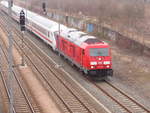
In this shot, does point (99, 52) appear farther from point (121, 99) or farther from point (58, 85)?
point (121, 99)

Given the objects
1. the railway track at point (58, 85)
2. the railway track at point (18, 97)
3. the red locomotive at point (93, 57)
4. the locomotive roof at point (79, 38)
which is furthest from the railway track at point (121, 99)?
the railway track at point (18, 97)

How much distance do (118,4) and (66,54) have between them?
29.1 metres

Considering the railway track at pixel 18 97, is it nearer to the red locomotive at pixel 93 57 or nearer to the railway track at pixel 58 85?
Result: the railway track at pixel 58 85

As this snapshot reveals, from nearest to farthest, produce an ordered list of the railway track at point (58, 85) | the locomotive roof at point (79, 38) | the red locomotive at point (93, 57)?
the railway track at point (58, 85), the red locomotive at point (93, 57), the locomotive roof at point (79, 38)

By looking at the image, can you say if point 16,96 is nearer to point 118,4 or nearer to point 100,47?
point 100,47

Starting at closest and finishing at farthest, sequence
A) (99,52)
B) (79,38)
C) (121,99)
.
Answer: (121,99), (99,52), (79,38)

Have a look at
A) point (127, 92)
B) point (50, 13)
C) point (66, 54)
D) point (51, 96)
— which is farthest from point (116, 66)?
point (50, 13)

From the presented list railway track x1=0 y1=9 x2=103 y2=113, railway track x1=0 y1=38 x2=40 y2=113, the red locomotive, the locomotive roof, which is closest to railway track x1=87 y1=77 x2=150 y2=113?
the red locomotive

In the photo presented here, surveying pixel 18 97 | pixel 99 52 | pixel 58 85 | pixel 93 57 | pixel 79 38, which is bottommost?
pixel 18 97

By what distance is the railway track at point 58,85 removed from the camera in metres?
19.9

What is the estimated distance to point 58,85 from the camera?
2448 cm

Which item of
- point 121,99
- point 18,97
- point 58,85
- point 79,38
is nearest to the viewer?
point 121,99

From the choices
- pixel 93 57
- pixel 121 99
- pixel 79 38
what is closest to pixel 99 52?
pixel 93 57

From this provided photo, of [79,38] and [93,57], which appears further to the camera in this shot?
[79,38]
